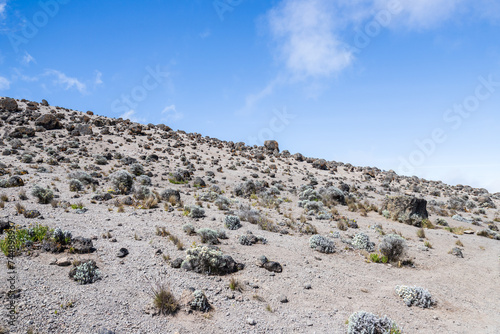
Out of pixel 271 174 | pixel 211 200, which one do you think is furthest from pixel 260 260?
pixel 271 174

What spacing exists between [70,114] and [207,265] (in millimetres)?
54862

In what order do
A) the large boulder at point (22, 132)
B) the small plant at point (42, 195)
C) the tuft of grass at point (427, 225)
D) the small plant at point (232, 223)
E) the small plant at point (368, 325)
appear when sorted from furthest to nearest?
the large boulder at point (22, 132) < the tuft of grass at point (427, 225) < the small plant at point (42, 195) < the small plant at point (232, 223) < the small plant at point (368, 325)

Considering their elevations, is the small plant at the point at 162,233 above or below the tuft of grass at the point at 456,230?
below

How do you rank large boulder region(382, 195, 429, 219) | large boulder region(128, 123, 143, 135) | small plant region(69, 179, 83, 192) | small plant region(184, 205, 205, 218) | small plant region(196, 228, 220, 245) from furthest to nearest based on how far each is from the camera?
large boulder region(128, 123, 143, 135)
large boulder region(382, 195, 429, 219)
small plant region(69, 179, 83, 192)
small plant region(184, 205, 205, 218)
small plant region(196, 228, 220, 245)

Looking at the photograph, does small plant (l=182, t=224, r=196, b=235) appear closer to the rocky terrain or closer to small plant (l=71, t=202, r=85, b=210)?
the rocky terrain

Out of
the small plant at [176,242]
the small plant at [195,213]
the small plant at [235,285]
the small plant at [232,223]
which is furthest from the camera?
the small plant at [195,213]

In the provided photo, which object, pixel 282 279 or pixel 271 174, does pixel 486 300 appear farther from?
pixel 271 174

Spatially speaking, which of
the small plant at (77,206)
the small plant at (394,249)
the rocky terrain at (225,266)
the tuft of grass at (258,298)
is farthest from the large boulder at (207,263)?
the small plant at (77,206)

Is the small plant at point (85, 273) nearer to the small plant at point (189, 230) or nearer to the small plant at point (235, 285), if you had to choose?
the small plant at point (235, 285)

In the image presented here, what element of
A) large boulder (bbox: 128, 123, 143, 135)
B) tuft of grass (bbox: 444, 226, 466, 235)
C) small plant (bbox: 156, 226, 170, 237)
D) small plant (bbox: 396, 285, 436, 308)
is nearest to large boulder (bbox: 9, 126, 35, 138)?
large boulder (bbox: 128, 123, 143, 135)

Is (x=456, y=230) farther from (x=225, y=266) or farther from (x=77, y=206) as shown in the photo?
(x=77, y=206)

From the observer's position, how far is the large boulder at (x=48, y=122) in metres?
39.1

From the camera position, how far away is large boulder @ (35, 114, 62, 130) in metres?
39.1

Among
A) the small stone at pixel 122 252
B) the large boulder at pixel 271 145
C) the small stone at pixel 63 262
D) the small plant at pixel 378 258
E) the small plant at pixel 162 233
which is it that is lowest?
the small stone at pixel 63 262
